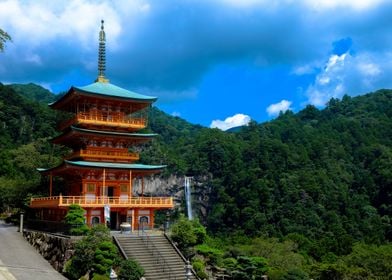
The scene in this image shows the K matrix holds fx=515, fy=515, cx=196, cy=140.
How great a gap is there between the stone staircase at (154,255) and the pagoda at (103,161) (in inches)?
140

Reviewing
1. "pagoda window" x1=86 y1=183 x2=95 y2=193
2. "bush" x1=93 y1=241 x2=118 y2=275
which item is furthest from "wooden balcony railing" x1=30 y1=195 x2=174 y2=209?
"bush" x1=93 y1=241 x2=118 y2=275

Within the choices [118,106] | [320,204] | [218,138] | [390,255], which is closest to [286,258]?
[390,255]

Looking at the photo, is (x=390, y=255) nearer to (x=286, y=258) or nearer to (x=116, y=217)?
(x=286, y=258)

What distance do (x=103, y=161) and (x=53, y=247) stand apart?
764 centimetres

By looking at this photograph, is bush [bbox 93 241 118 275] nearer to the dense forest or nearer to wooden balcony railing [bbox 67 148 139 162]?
wooden balcony railing [bbox 67 148 139 162]

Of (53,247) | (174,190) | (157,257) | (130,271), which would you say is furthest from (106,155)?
(174,190)

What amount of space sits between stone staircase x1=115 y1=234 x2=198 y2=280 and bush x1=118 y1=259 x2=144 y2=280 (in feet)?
2.43

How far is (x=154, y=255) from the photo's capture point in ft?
87.8

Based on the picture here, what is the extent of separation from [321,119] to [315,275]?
108m

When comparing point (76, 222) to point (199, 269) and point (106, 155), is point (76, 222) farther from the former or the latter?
point (199, 269)

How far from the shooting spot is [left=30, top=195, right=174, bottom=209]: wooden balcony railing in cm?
3034

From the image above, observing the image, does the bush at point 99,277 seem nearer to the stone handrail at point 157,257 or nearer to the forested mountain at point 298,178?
the stone handrail at point 157,257

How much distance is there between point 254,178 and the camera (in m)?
82.6

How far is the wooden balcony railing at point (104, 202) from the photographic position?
30.3m
